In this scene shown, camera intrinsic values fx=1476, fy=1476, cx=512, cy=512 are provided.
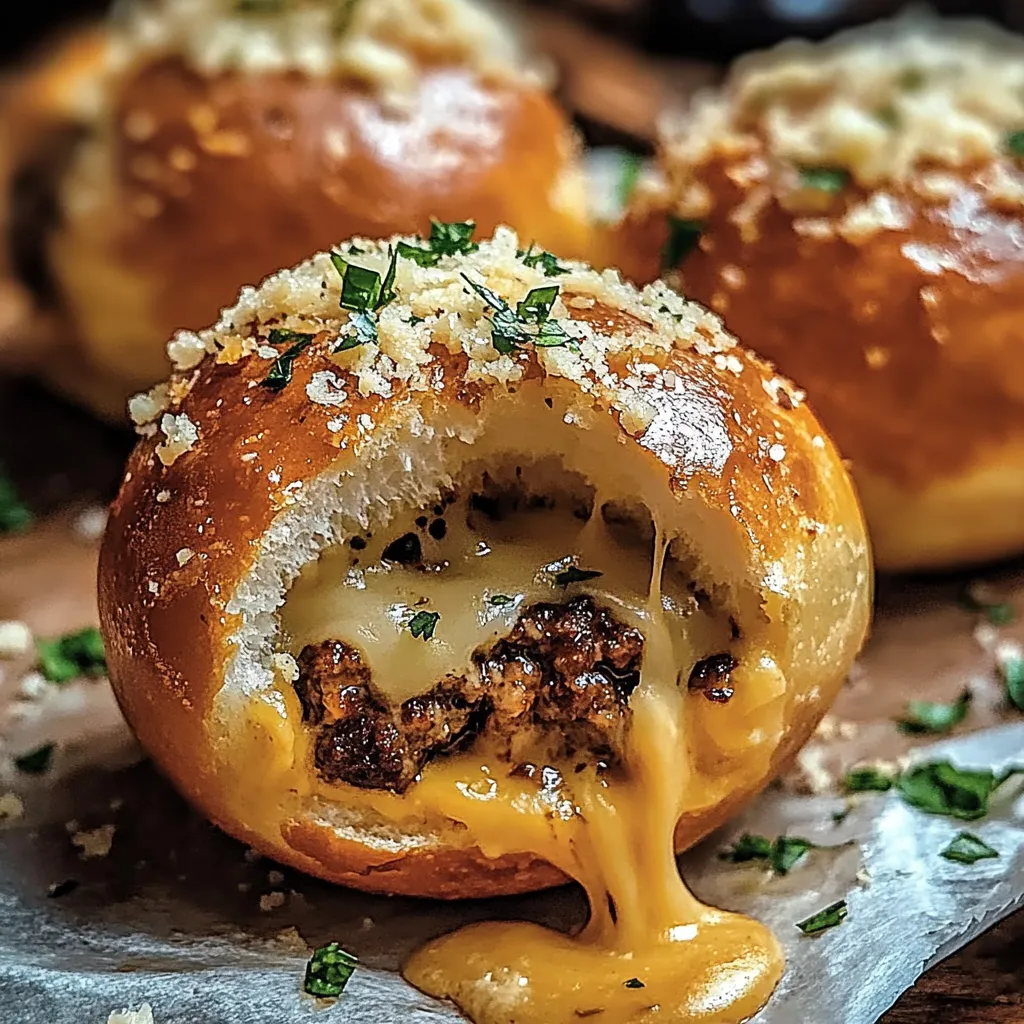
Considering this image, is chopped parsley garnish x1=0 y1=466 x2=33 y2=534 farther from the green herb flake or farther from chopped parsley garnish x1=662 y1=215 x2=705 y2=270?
the green herb flake

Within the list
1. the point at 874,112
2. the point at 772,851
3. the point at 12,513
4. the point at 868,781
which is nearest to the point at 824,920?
the point at 772,851

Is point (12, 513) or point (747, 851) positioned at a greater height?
point (747, 851)

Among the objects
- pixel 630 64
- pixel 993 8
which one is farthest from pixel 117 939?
pixel 993 8

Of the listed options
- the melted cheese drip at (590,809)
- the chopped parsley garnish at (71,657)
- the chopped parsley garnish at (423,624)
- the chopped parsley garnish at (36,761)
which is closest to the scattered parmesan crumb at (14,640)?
the chopped parsley garnish at (71,657)

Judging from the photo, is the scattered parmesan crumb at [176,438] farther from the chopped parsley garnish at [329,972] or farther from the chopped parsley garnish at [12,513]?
the chopped parsley garnish at [12,513]

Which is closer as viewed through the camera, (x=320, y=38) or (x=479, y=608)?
(x=479, y=608)

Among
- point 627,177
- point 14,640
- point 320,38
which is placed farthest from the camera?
point 627,177

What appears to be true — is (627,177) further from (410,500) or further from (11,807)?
(11,807)
